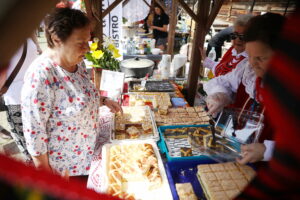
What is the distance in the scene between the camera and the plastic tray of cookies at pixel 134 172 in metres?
1.49

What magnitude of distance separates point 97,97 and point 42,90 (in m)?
0.58

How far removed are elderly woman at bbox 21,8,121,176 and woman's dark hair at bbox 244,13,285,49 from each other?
1.32m

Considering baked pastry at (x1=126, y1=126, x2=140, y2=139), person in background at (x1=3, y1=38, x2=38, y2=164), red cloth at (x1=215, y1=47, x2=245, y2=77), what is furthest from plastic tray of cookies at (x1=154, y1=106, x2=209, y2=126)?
person in background at (x1=3, y1=38, x2=38, y2=164)

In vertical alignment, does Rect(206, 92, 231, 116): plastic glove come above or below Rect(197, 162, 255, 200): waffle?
above

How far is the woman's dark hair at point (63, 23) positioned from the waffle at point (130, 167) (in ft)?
3.69

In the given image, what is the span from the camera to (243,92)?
81.9 inches

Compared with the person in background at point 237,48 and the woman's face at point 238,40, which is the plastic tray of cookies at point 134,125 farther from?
the woman's face at point 238,40

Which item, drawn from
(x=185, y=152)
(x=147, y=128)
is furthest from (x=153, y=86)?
(x=185, y=152)

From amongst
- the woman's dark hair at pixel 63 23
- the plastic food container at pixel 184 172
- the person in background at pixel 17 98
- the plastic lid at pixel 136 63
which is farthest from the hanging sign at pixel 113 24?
the plastic food container at pixel 184 172

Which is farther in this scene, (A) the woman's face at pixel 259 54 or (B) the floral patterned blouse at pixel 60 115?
(B) the floral patterned blouse at pixel 60 115

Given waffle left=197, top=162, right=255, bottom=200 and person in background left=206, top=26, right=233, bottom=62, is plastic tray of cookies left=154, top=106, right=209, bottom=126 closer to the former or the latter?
waffle left=197, top=162, right=255, bottom=200

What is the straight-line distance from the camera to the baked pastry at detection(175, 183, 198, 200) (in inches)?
56.1

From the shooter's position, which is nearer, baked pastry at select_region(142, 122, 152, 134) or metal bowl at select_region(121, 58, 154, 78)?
baked pastry at select_region(142, 122, 152, 134)

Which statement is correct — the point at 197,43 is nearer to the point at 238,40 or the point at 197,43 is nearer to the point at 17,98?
the point at 238,40
